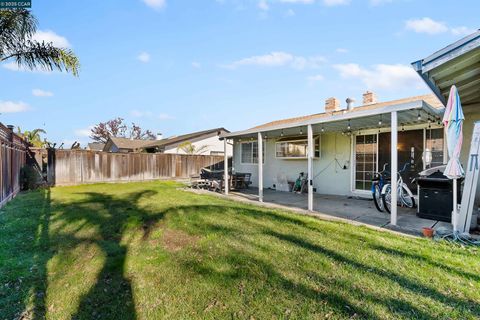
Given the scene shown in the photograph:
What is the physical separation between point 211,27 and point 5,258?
30.5ft

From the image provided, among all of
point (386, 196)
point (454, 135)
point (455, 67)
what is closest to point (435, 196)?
point (386, 196)

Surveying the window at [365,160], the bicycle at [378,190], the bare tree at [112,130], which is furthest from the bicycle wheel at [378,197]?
the bare tree at [112,130]

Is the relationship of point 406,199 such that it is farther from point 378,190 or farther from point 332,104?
point 332,104

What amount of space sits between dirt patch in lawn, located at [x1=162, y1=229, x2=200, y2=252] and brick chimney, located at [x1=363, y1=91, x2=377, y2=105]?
1032cm

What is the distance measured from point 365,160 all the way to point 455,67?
165 inches

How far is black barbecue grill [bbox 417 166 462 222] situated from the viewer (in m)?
4.96

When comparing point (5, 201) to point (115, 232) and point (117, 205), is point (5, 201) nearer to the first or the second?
point (117, 205)

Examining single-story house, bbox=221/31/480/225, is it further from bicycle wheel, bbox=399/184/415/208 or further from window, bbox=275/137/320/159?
bicycle wheel, bbox=399/184/415/208

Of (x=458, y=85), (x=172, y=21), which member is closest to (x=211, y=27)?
(x=172, y=21)

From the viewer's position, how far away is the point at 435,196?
5.16 meters

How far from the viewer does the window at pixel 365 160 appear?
26.7ft

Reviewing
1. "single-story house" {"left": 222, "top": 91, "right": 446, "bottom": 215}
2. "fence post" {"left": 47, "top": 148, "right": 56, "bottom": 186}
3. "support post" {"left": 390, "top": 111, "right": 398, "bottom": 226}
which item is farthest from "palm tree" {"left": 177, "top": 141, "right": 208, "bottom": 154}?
"support post" {"left": 390, "top": 111, "right": 398, "bottom": 226}

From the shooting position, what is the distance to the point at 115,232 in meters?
4.74

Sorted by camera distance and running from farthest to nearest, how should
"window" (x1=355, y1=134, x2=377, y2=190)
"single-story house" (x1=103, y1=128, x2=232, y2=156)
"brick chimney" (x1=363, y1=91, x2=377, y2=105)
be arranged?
"single-story house" (x1=103, y1=128, x2=232, y2=156) → "brick chimney" (x1=363, y1=91, x2=377, y2=105) → "window" (x1=355, y1=134, x2=377, y2=190)
